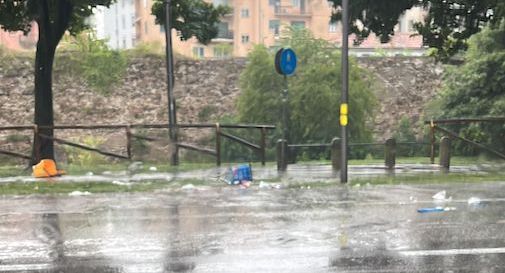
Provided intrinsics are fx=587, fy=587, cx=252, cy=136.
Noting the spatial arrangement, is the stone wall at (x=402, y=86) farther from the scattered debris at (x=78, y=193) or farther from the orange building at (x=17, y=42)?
the scattered debris at (x=78, y=193)

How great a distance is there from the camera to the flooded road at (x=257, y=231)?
6062 mm

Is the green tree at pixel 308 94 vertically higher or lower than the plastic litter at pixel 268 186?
higher

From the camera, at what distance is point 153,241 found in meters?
7.10

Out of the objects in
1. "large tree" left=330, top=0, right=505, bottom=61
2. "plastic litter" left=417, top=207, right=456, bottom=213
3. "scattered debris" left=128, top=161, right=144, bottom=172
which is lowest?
"scattered debris" left=128, top=161, right=144, bottom=172

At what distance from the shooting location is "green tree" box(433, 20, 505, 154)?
19328 mm

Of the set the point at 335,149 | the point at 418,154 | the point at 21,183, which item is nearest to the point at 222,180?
the point at 335,149

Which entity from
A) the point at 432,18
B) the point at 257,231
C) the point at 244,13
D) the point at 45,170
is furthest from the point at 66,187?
the point at 244,13

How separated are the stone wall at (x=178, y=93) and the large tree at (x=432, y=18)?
33.7ft

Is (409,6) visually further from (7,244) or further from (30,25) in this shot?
(7,244)

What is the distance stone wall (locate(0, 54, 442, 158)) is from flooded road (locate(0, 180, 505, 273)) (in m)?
15.8

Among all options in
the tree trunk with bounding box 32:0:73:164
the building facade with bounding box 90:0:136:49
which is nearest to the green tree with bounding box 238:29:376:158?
the tree trunk with bounding box 32:0:73:164

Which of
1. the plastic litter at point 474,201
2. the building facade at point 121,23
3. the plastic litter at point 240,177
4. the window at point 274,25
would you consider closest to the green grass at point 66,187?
the plastic litter at point 240,177

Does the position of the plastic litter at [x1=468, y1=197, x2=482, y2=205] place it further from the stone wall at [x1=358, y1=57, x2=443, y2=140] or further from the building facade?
the building facade

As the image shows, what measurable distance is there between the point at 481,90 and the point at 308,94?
5.97 metres
